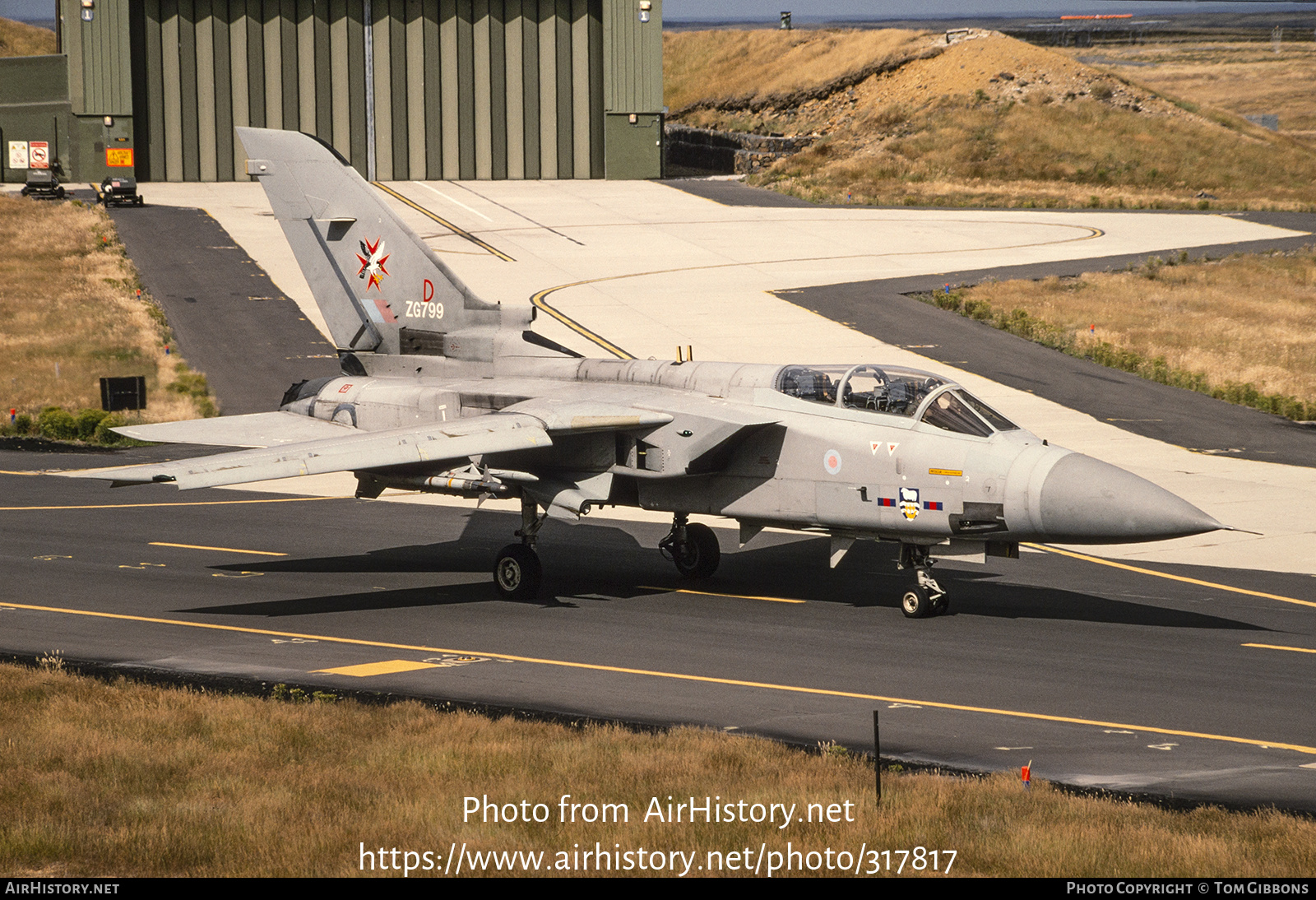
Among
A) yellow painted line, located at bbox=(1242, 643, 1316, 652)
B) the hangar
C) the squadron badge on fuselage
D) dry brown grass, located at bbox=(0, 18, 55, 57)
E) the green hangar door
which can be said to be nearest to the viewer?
yellow painted line, located at bbox=(1242, 643, 1316, 652)

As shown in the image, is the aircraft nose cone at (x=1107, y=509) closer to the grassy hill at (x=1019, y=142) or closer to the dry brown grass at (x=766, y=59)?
the grassy hill at (x=1019, y=142)

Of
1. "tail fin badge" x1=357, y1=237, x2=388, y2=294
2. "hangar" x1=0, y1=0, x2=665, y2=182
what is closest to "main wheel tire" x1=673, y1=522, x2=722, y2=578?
"tail fin badge" x1=357, y1=237, x2=388, y2=294

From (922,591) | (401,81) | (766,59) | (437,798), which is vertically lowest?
(922,591)

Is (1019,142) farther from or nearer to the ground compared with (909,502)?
farther from the ground

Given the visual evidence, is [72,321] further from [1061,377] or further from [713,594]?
[713,594]

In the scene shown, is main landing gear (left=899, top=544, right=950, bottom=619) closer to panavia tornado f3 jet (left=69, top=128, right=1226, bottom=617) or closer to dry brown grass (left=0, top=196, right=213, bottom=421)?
panavia tornado f3 jet (left=69, top=128, right=1226, bottom=617)

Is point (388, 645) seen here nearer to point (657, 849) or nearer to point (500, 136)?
point (657, 849)

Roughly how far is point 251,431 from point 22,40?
16124 cm

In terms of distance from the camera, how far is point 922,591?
19.8m

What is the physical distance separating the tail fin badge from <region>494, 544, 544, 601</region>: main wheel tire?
5560mm

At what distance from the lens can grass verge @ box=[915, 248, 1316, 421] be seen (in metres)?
39.3

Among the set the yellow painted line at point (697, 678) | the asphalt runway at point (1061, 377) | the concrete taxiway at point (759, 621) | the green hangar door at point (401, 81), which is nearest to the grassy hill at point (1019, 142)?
the green hangar door at point (401, 81)

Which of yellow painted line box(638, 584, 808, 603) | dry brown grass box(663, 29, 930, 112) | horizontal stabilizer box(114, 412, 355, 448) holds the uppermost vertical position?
dry brown grass box(663, 29, 930, 112)

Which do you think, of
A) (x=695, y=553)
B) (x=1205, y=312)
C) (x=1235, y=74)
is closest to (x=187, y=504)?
(x=695, y=553)
